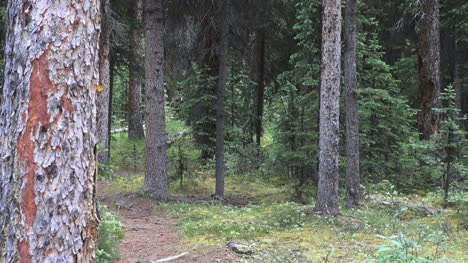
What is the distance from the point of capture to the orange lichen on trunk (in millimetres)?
2732

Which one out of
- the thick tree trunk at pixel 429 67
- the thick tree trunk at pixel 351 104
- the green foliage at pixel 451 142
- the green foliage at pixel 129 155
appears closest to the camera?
the green foliage at pixel 451 142

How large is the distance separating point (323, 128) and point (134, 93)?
14.1 m

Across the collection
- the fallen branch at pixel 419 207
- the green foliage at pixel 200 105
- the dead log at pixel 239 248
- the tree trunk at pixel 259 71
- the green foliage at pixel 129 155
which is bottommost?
the dead log at pixel 239 248

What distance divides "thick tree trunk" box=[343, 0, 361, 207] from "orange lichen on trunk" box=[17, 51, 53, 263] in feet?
25.2

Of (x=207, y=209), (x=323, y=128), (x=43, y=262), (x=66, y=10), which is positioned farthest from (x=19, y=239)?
(x=207, y=209)

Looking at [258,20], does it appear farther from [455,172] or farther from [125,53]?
[455,172]

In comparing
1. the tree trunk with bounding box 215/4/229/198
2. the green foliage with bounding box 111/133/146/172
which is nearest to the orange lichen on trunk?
the tree trunk with bounding box 215/4/229/198

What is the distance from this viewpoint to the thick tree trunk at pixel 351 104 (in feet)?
30.5

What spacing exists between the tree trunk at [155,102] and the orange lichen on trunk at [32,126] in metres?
8.14

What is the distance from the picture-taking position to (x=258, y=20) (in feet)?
40.5

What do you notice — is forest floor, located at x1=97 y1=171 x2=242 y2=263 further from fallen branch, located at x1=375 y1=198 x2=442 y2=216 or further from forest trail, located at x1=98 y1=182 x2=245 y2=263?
fallen branch, located at x1=375 y1=198 x2=442 y2=216

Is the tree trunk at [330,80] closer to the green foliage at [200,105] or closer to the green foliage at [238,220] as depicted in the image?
the green foliage at [238,220]

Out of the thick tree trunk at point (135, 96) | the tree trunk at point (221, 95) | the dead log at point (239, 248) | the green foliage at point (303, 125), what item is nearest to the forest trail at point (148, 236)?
the dead log at point (239, 248)

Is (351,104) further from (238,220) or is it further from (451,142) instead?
(238,220)
